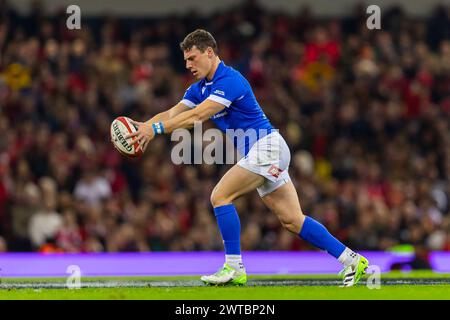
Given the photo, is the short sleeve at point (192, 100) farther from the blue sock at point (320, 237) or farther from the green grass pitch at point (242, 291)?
the green grass pitch at point (242, 291)

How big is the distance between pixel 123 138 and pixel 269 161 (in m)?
1.33

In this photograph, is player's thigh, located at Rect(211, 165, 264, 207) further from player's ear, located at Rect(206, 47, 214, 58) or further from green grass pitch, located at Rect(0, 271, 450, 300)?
player's ear, located at Rect(206, 47, 214, 58)

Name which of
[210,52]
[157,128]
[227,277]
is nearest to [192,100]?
[210,52]

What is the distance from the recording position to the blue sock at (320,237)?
33.8 feet

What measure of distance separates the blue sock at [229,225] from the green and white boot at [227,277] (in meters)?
0.17

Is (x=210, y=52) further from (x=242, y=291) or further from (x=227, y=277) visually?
(x=242, y=291)

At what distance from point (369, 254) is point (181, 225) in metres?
2.81

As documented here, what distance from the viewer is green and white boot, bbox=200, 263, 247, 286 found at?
10172 millimetres

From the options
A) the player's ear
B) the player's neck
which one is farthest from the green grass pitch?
the player's ear

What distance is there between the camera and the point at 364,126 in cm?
Answer: 1919

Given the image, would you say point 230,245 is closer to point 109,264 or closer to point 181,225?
point 109,264

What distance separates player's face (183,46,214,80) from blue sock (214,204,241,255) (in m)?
1.23
